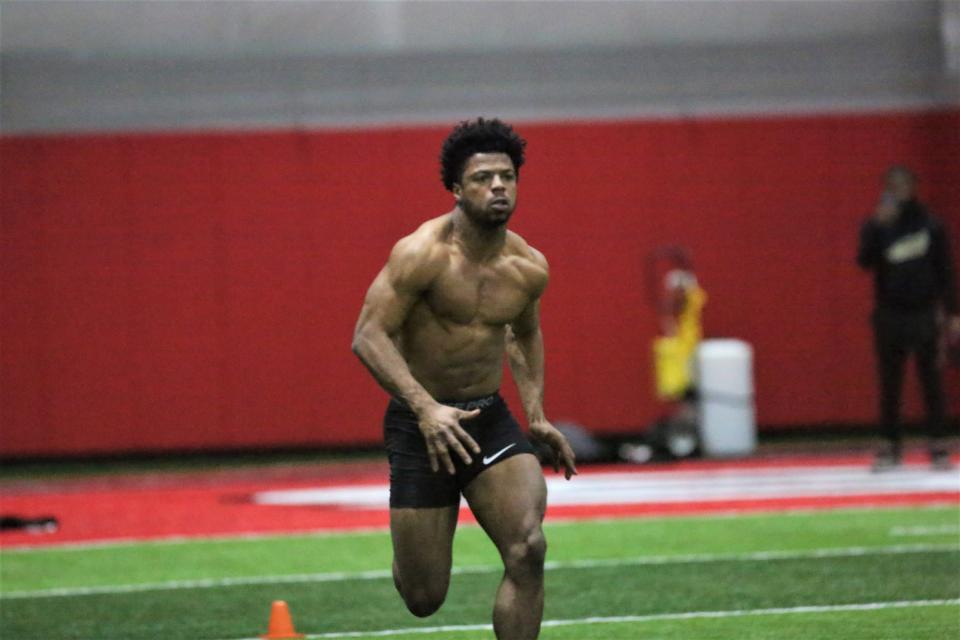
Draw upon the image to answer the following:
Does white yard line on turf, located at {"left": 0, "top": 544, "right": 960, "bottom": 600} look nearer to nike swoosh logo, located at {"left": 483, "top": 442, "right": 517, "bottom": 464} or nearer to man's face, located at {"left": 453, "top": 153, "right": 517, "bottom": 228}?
nike swoosh logo, located at {"left": 483, "top": 442, "right": 517, "bottom": 464}

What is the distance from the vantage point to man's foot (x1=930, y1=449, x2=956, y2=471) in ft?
48.7

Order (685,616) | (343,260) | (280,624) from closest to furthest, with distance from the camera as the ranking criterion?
(280,624) → (685,616) → (343,260)

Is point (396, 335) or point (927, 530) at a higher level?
point (396, 335)

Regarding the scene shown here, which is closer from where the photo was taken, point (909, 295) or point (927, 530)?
point (927, 530)

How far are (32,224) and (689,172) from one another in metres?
6.84

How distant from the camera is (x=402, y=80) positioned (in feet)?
61.8

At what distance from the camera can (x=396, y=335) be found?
22.8ft

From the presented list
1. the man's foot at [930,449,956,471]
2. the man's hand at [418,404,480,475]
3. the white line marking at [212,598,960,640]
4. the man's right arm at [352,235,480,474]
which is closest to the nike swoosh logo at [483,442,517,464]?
the man's right arm at [352,235,480,474]

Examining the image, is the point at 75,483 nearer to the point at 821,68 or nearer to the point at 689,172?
the point at 689,172

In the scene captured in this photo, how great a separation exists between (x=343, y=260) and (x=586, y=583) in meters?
9.17

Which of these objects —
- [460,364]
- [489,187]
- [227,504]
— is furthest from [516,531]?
[227,504]

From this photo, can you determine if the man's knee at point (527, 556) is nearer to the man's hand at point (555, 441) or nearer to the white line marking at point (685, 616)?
the man's hand at point (555, 441)

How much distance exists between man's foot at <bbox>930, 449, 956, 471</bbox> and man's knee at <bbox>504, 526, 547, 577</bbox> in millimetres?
8928

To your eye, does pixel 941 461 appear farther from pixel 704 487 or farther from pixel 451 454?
pixel 451 454
